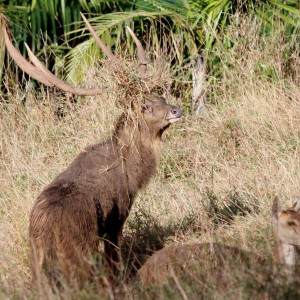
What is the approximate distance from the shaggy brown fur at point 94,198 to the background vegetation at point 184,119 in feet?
1.69

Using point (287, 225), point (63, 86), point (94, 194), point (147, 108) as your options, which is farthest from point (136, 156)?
point (287, 225)

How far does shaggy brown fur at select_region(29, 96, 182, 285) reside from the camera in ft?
22.7

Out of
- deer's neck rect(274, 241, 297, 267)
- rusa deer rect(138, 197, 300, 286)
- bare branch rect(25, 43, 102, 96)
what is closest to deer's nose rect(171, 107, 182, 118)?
bare branch rect(25, 43, 102, 96)

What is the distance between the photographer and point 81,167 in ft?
25.2

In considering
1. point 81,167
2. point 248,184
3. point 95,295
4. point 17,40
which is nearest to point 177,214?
point 248,184

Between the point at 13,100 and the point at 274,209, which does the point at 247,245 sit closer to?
the point at 274,209

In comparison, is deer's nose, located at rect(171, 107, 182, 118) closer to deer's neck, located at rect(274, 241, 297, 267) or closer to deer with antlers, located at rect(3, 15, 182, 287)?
deer with antlers, located at rect(3, 15, 182, 287)

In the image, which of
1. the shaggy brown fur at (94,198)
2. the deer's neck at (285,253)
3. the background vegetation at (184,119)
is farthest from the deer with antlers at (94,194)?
the deer's neck at (285,253)

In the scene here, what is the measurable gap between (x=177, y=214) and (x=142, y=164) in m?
1.15

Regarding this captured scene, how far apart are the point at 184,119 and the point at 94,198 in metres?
4.22

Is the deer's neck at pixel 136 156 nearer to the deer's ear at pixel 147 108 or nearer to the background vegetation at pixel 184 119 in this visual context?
the deer's ear at pixel 147 108

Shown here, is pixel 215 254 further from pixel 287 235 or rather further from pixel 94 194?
pixel 94 194

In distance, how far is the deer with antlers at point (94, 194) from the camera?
6.93 m

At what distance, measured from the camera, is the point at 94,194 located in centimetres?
744
